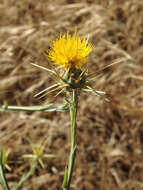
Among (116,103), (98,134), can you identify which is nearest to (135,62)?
(116,103)

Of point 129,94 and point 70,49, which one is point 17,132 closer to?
point 129,94

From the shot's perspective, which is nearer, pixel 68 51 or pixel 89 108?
pixel 68 51

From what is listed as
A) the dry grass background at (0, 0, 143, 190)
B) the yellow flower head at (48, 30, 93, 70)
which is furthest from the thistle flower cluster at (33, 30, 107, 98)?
the dry grass background at (0, 0, 143, 190)

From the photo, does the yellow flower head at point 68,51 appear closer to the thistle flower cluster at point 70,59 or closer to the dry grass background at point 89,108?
the thistle flower cluster at point 70,59

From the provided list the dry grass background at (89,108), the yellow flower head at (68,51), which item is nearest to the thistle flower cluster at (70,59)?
the yellow flower head at (68,51)

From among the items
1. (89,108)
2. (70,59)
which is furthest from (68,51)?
(89,108)

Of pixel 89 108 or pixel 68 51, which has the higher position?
pixel 68 51

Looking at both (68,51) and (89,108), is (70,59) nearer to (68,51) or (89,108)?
(68,51)

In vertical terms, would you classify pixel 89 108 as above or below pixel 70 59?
below

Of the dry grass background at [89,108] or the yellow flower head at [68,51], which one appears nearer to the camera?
the yellow flower head at [68,51]
